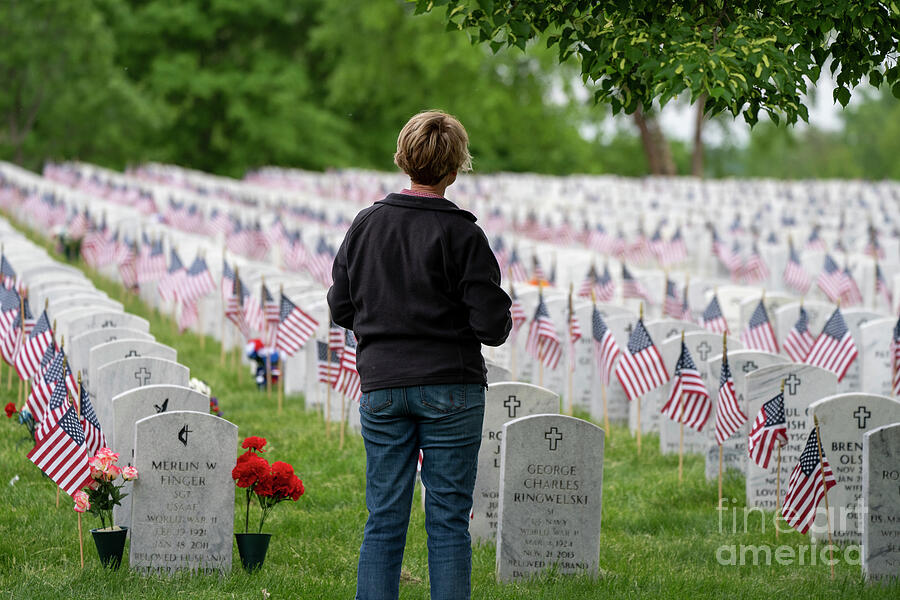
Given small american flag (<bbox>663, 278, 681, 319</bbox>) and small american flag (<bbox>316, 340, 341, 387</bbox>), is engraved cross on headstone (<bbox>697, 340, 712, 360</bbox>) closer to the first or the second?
small american flag (<bbox>316, 340, 341, 387</bbox>)

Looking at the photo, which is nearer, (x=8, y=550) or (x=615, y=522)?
(x=8, y=550)

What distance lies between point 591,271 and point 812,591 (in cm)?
854

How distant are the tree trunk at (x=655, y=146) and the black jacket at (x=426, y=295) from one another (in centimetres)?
4824

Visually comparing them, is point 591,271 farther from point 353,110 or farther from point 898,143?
point 898,143

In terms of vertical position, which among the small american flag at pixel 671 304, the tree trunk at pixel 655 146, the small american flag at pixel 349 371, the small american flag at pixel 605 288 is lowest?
the small american flag at pixel 349 371

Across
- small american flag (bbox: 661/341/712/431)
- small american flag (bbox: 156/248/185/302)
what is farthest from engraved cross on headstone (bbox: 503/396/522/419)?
small american flag (bbox: 156/248/185/302)

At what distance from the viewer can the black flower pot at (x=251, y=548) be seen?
6633mm

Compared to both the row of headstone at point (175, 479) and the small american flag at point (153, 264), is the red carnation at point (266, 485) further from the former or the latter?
the small american flag at point (153, 264)

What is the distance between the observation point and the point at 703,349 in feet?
32.8

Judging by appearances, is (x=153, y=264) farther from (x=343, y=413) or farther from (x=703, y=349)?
(x=703, y=349)

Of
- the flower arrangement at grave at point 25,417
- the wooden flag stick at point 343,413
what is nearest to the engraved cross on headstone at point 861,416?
the wooden flag stick at point 343,413

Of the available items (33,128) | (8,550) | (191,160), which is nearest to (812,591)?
(8,550)

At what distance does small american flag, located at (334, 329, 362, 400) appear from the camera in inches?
376

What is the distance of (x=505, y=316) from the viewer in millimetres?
4887
